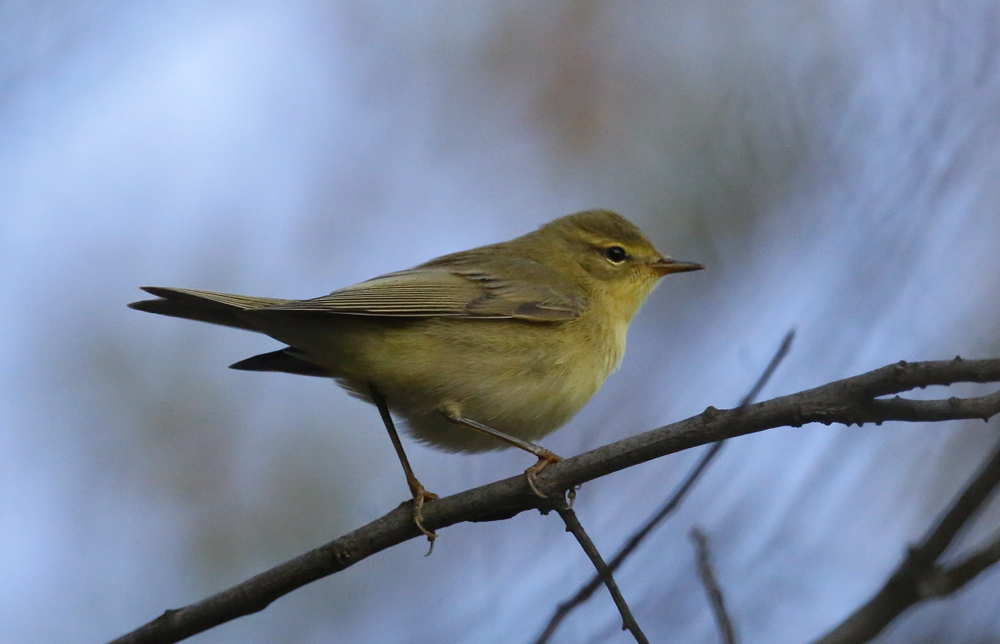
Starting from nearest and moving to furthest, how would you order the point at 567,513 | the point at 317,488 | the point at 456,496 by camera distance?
the point at 567,513, the point at 456,496, the point at 317,488

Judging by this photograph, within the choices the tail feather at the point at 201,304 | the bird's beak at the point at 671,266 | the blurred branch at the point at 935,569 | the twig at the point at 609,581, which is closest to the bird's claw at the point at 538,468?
the twig at the point at 609,581

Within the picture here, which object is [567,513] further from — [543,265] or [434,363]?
[543,265]

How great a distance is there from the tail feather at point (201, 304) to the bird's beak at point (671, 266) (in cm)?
248

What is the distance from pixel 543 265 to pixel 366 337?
1553 mm

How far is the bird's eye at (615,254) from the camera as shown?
18.6 ft

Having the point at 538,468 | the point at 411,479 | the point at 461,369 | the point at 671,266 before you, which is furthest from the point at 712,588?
the point at 671,266

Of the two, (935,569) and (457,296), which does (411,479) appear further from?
(935,569)

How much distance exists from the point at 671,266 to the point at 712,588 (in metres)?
3.25

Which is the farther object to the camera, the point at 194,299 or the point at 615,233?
the point at 615,233

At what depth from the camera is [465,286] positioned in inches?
196

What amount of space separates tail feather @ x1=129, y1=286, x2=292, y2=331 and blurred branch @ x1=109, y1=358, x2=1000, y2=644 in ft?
3.97

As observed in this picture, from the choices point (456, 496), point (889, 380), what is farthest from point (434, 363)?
point (889, 380)

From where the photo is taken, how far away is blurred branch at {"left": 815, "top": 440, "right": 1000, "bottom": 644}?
1839mm

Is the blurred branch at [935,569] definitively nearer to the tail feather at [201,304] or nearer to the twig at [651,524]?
the twig at [651,524]
